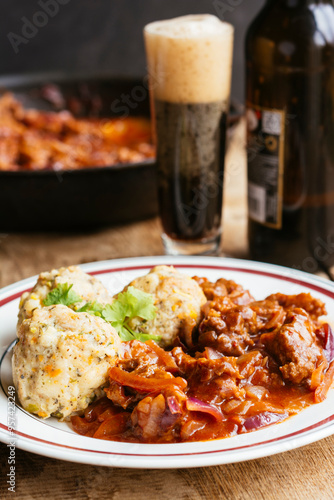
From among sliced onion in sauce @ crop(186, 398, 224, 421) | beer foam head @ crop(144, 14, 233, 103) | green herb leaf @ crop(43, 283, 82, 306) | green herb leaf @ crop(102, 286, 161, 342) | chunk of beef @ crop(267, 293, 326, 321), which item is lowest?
chunk of beef @ crop(267, 293, 326, 321)

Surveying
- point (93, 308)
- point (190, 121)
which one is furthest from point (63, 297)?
point (190, 121)

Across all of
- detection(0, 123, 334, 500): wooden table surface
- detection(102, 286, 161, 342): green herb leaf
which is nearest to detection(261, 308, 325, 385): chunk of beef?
detection(0, 123, 334, 500): wooden table surface

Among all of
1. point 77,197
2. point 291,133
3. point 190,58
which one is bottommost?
point 77,197

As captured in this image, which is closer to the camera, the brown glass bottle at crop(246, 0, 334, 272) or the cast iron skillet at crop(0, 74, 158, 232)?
the brown glass bottle at crop(246, 0, 334, 272)

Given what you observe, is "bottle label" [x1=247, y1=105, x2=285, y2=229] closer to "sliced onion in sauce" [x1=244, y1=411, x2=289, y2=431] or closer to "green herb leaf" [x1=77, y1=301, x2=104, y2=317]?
"green herb leaf" [x1=77, y1=301, x2=104, y2=317]

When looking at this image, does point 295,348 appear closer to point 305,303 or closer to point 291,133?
point 305,303

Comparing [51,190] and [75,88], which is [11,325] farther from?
[75,88]

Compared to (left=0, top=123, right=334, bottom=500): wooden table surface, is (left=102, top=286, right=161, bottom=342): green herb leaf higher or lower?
higher
